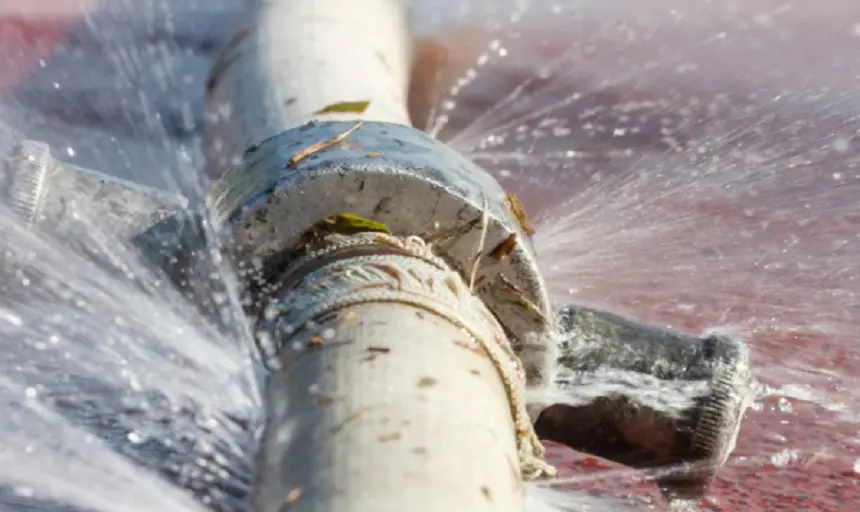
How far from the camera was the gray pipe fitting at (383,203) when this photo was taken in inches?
68.9

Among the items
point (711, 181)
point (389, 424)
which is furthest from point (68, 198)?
point (711, 181)

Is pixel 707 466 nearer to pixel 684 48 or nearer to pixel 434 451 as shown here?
pixel 434 451

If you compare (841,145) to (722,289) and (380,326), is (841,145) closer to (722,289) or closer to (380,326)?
(722,289)

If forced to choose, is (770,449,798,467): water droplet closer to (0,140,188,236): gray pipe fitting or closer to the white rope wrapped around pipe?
the white rope wrapped around pipe

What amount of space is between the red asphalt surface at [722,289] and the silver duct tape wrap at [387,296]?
77cm

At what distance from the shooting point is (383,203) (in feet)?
5.79

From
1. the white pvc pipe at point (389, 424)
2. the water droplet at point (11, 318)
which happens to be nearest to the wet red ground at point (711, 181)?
the white pvc pipe at point (389, 424)

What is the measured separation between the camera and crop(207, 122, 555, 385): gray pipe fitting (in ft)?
5.74

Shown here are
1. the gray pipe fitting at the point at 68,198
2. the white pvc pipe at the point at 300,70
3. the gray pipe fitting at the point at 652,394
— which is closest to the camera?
the gray pipe fitting at the point at 68,198

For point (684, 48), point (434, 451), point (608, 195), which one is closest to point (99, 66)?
point (608, 195)

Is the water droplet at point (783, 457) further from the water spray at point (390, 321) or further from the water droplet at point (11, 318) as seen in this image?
the water droplet at point (11, 318)

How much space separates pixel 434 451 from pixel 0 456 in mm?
949

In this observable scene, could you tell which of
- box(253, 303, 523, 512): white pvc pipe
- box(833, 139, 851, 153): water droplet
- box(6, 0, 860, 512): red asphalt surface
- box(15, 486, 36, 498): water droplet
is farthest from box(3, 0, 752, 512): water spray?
box(833, 139, 851, 153): water droplet

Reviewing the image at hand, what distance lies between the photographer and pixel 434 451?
134 centimetres
